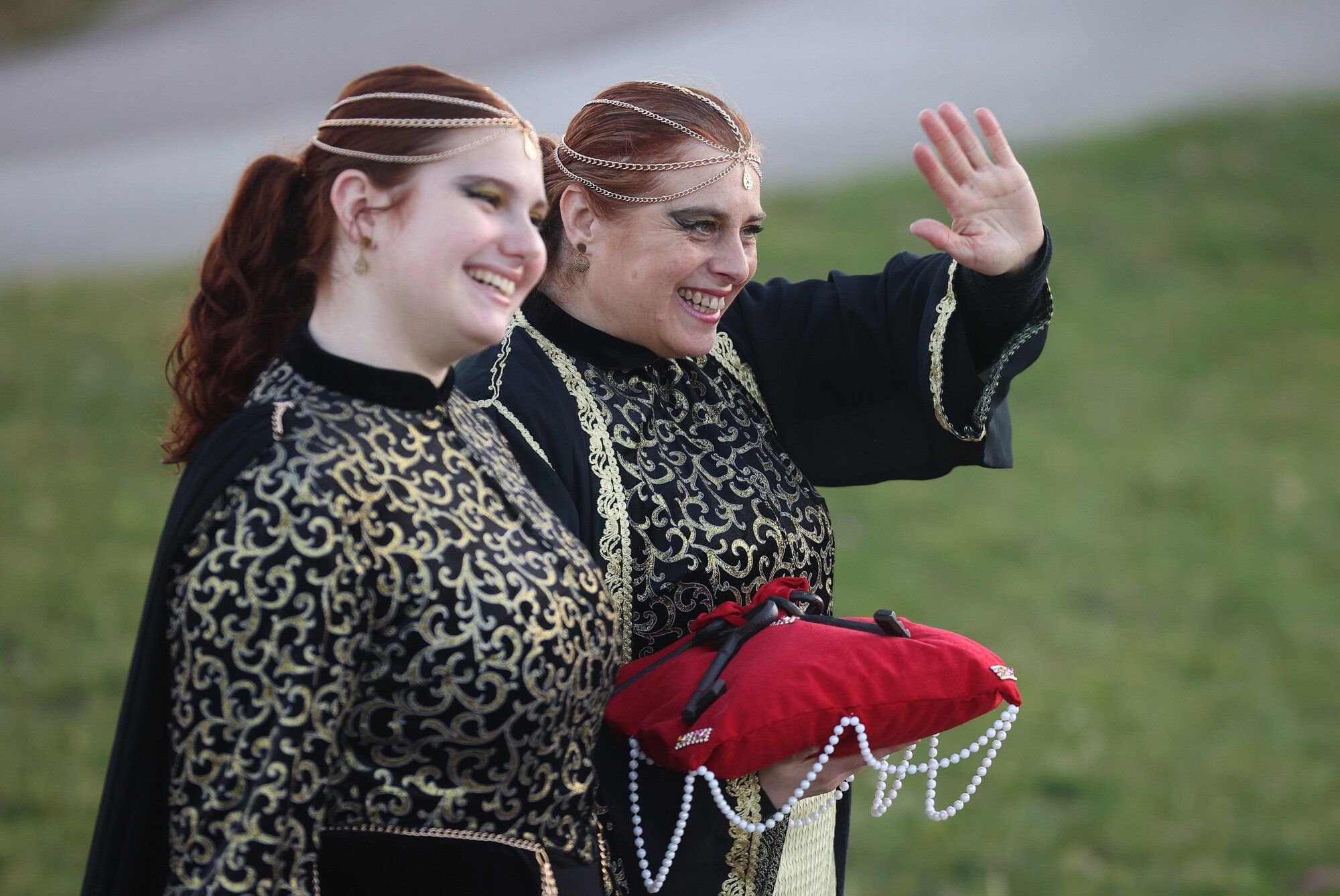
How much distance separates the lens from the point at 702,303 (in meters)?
2.27

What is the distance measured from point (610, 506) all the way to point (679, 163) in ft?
1.77

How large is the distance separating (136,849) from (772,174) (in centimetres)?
770

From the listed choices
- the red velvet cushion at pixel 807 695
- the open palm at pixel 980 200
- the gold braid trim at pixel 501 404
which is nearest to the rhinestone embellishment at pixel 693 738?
the red velvet cushion at pixel 807 695

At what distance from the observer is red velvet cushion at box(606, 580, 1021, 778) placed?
6.37 feet

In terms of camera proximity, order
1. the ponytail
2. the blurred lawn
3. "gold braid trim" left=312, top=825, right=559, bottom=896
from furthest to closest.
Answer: the blurred lawn
the ponytail
"gold braid trim" left=312, top=825, right=559, bottom=896

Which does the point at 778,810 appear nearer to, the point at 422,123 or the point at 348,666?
the point at 348,666

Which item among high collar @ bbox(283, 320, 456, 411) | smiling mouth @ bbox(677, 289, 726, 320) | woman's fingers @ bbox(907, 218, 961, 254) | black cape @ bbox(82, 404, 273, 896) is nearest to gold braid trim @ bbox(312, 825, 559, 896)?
black cape @ bbox(82, 404, 273, 896)

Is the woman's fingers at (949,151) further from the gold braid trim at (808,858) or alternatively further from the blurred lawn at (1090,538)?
the blurred lawn at (1090,538)

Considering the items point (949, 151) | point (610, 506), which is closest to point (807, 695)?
point (610, 506)

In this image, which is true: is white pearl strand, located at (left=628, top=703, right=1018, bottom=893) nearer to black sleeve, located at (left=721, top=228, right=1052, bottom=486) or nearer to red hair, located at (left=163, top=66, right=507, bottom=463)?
black sleeve, located at (left=721, top=228, right=1052, bottom=486)

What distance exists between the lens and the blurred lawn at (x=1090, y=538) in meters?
4.27

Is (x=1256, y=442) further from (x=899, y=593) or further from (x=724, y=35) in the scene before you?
(x=724, y=35)

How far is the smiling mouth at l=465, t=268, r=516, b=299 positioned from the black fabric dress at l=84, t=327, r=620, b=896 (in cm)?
14

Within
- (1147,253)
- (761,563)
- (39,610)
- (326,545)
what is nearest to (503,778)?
(326,545)
